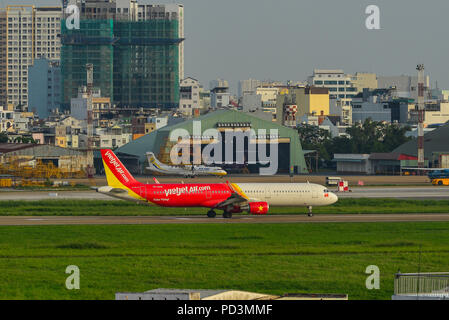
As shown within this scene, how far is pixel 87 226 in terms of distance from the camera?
228 ft

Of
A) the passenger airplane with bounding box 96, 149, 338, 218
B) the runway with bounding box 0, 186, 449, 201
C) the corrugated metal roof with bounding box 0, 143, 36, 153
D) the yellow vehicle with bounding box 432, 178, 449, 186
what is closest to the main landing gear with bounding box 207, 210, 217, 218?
the passenger airplane with bounding box 96, 149, 338, 218

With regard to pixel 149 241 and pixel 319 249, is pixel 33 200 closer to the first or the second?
pixel 149 241

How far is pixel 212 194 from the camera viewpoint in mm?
79500

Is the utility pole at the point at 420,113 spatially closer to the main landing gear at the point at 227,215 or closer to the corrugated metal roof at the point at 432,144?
the corrugated metal roof at the point at 432,144

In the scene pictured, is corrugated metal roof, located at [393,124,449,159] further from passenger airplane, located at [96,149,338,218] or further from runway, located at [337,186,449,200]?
passenger airplane, located at [96,149,338,218]

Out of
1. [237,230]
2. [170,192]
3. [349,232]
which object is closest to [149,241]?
[237,230]

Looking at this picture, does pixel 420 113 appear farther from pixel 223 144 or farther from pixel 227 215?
pixel 227 215

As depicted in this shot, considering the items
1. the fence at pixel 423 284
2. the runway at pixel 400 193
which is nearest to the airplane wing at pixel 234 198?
the runway at pixel 400 193

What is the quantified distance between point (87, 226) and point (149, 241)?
462 inches

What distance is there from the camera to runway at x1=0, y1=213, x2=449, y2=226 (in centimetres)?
7338

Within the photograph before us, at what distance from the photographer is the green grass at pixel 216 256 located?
41062mm

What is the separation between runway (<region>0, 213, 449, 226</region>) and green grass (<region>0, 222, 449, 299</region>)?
3815 mm

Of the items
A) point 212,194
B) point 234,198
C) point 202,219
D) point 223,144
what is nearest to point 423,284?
point 202,219
